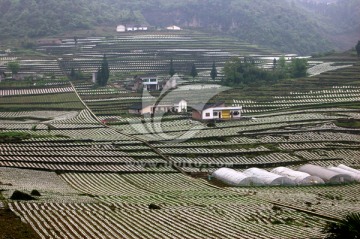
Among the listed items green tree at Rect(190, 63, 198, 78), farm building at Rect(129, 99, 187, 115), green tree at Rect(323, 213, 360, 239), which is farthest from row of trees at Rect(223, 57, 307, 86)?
green tree at Rect(323, 213, 360, 239)

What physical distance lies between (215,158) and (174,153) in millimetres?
2286

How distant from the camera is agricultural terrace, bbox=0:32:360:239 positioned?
2516cm

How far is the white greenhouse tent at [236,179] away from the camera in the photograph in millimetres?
35094

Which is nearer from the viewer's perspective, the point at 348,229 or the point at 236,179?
the point at 348,229

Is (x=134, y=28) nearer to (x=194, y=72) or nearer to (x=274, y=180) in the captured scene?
(x=194, y=72)

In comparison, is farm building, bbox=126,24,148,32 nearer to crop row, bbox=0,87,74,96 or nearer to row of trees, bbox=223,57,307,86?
row of trees, bbox=223,57,307,86

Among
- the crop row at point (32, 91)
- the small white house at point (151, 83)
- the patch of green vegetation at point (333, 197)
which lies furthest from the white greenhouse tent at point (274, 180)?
the small white house at point (151, 83)

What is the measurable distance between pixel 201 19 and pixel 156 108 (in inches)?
2357

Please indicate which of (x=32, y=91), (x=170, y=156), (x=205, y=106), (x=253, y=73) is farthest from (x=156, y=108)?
(x=253, y=73)

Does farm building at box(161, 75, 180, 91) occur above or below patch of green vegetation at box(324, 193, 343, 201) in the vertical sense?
above

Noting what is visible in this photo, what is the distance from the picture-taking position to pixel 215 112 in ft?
177

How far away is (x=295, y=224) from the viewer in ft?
83.0

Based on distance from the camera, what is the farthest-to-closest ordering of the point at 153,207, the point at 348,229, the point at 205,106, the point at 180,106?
the point at 180,106 < the point at 205,106 < the point at 153,207 < the point at 348,229

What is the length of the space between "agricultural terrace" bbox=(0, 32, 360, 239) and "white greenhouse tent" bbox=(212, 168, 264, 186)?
68 centimetres
